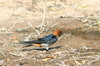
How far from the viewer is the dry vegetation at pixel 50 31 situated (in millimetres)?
5785

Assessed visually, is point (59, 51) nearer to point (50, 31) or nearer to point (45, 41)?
point (45, 41)

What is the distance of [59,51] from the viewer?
6.21 metres

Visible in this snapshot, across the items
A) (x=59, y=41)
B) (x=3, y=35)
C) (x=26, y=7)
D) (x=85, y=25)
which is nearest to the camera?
(x=59, y=41)

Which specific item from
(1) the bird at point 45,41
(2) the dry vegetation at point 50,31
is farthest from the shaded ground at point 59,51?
(1) the bird at point 45,41

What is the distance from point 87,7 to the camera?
448 inches

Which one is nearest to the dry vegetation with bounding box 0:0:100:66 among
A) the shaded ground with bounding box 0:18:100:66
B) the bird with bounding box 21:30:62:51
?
the shaded ground with bounding box 0:18:100:66

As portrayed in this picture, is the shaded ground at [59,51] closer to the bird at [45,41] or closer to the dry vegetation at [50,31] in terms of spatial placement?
the dry vegetation at [50,31]

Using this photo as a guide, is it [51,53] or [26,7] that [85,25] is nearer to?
[51,53]

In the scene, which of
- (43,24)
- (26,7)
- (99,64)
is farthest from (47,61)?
(26,7)

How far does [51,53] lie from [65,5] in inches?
229

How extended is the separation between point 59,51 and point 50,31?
1.69 metres

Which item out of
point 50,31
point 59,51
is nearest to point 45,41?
point 59,51

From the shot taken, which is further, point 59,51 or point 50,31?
point 50,31

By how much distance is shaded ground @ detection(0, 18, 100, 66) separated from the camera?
5.66 m
